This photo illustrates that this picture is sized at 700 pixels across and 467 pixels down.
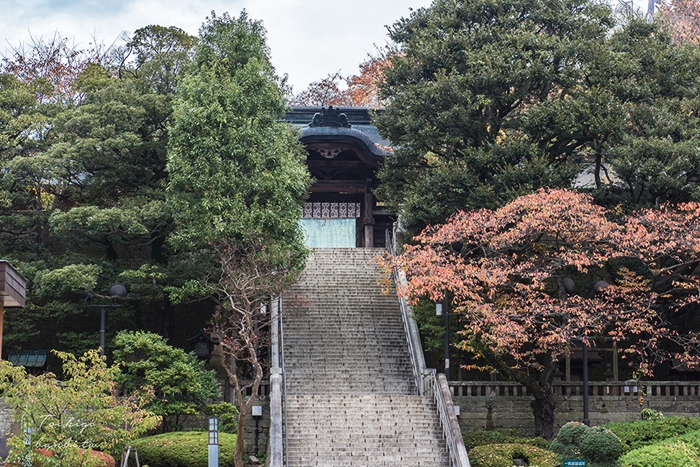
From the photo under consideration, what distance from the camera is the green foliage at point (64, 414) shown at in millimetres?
15820

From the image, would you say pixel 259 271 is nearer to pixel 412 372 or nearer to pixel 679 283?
pixel 412 372

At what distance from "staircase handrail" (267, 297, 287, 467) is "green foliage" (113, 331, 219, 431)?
1.68 m

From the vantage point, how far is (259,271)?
888 inches

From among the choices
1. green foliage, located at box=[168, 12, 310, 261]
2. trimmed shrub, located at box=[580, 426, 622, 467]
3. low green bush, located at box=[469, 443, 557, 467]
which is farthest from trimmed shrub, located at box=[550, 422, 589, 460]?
green foliage, located at box=[168, 12, 310, 261]

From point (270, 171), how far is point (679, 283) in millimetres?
10678

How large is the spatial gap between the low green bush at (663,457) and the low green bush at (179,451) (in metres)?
8.44

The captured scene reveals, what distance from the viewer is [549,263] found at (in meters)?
22.4

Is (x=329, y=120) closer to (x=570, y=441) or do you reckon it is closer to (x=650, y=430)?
(x=650, y=430)

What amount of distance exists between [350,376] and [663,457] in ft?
27.5

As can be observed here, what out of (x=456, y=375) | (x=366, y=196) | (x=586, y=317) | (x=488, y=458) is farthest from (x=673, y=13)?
(x=488, y=458)

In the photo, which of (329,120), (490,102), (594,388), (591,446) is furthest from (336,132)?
(591,446)

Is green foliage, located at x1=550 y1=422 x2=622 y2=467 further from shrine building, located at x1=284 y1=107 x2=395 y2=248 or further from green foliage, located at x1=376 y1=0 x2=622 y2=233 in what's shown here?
shrine building, located at x1=284 y1=107 x2=395 y2=248

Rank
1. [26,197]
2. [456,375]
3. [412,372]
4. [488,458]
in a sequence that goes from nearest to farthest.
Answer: [488,458] < [412,372] < [26,197] < [456,375]

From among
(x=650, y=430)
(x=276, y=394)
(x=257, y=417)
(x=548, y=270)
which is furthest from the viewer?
(x=257, y=417)
